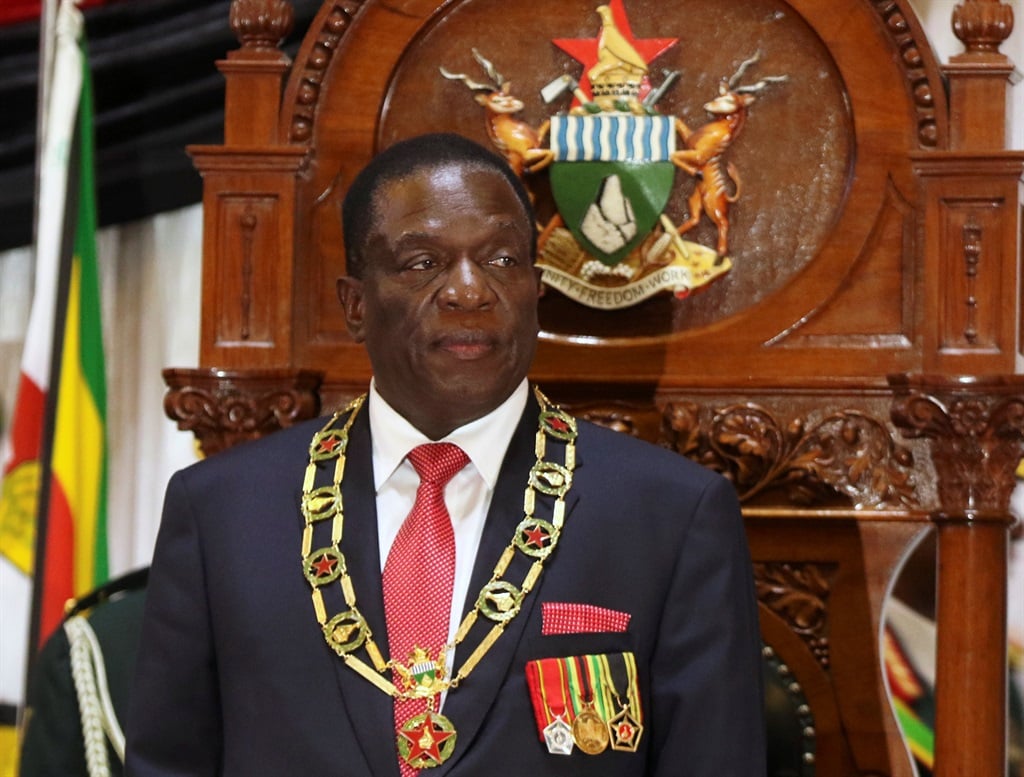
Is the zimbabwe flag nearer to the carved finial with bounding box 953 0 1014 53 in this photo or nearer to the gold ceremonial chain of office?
the gold ceremonial chain of office

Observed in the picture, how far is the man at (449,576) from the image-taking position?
1.78 metres

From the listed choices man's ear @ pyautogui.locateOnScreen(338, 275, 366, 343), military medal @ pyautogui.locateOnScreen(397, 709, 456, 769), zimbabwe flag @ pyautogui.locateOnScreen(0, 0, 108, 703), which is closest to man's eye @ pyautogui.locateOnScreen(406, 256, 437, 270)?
man's ear @ pyautogui.locateOnScreen(338, 275, 366, 343)

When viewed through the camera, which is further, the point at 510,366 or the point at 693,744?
the point at 510,366

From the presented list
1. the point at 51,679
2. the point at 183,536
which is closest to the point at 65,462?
the point at 51,679

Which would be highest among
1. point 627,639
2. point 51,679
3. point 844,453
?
point 844,453

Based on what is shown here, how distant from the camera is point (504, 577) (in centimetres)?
184

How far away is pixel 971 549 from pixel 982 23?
0.75 meters

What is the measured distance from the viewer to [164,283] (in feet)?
10.6

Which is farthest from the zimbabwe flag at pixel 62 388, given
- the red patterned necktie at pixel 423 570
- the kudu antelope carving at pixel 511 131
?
the red patterned necktie at pixel 423 570

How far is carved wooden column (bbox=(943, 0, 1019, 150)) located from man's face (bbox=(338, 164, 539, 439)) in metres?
0.78

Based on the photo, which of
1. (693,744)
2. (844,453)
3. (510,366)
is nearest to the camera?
(693,744)

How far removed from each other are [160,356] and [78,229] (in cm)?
34

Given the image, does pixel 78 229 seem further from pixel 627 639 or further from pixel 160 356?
pixel 627 639

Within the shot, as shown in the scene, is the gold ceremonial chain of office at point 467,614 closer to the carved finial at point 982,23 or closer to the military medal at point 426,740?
the military medal at point 426,740
